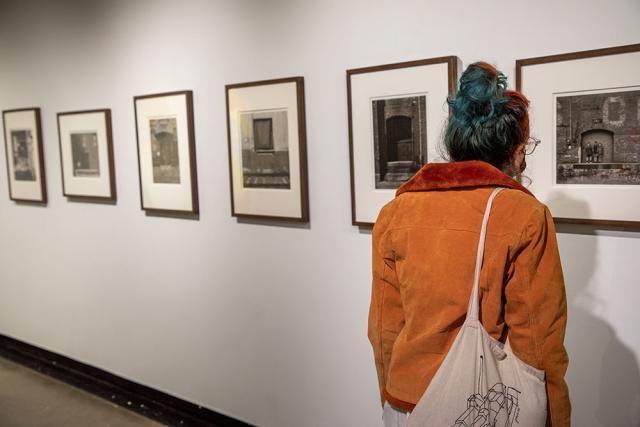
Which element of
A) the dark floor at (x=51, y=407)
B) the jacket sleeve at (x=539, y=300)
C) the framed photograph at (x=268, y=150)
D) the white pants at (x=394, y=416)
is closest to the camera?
the jacket sleeve at (x=539, y=300)

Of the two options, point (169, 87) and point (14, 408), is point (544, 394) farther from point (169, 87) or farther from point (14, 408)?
point (14, 408)

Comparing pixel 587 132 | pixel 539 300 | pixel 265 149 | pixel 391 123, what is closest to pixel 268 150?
pixel 265 149

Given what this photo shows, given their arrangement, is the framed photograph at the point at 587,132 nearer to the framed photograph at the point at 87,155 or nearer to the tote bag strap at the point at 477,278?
the tote bag strap at the point at 477,278

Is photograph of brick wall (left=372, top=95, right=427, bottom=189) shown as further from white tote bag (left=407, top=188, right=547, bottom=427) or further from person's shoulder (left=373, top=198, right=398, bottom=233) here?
white tote bag (left=407, top=188, right=547, bottom=427)

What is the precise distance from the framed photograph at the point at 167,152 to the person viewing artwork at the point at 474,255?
1692 mm

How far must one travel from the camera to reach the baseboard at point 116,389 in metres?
3.27

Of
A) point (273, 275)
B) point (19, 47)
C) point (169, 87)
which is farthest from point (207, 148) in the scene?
point (19, 47)

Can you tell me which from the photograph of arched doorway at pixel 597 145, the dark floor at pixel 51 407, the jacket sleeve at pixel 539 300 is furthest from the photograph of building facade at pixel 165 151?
the jacket sleeve at pixel 539 300

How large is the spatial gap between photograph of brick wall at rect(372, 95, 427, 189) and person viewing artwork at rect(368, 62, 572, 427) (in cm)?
66

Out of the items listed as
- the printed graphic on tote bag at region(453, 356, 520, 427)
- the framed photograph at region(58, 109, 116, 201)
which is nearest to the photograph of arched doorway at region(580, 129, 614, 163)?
the printed graphic on tote bag at region(453, 356, 520, 427)

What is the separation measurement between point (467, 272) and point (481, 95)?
1.41 ft

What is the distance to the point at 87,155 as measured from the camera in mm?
3602

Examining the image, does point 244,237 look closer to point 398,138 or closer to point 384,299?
point 398,138

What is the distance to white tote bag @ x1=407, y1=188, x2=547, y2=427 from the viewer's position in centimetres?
137
